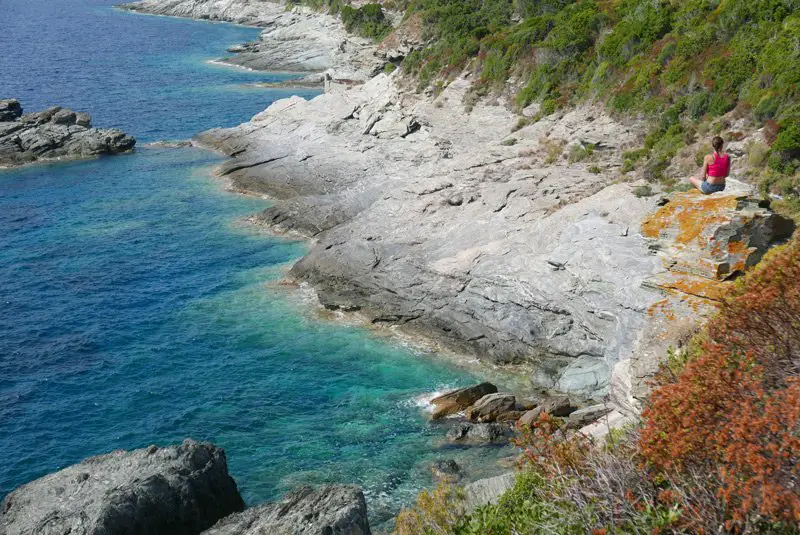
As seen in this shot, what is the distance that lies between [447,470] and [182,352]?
15.7 metres

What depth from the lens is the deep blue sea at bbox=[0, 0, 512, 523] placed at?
28000 mm

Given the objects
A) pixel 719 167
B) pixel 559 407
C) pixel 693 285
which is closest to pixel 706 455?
pixel 693 285

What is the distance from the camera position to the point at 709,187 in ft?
87.1

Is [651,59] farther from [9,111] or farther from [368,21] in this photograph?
[368,21]

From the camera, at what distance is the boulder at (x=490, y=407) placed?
29500 mm

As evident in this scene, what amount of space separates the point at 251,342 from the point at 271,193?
960 inches

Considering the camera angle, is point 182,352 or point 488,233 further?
point 488,233

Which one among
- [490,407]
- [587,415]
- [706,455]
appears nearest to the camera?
[706,455]

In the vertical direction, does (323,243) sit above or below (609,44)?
below

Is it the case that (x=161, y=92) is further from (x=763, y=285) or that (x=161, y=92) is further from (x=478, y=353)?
(x=763, y=285)

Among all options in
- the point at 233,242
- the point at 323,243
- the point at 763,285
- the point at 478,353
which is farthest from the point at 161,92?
the point at 763,285

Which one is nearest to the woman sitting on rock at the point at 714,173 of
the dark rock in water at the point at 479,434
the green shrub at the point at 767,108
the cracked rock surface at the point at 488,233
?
the cracked rock surface at the point at 488,233

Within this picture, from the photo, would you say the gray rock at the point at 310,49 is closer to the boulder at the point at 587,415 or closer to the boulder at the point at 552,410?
the boulder at the point at 552,410

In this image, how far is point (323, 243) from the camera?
142 feet
